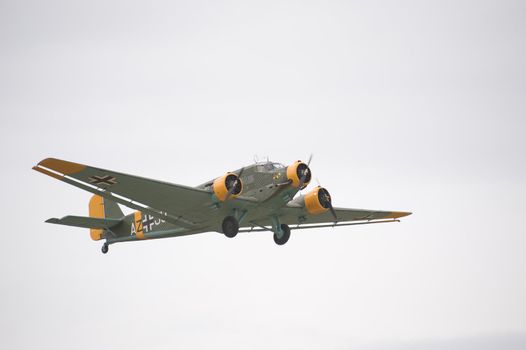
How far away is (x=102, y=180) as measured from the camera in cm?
2808

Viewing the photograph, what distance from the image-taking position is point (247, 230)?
34.1 metres

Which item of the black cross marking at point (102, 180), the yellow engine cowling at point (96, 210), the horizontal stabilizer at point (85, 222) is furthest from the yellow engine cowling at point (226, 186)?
the yellow engine cowling at point (96, 210)

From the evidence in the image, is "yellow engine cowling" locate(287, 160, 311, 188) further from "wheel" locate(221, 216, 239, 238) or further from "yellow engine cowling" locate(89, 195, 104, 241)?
"yellow engine cowling" locate(89, 195, 104, 241)

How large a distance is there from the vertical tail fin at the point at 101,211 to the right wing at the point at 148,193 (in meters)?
7.09

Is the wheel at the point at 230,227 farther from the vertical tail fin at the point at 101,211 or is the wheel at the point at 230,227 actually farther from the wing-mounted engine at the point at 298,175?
the vertical tail fin at the point at 101,211

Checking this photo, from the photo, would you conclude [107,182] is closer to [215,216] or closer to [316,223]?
[215,216]

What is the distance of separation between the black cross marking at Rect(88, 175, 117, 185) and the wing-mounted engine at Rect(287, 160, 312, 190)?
707 cm

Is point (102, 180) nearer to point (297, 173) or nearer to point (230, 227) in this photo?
point (230, 227)

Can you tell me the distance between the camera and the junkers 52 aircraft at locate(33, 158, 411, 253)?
28297 mm

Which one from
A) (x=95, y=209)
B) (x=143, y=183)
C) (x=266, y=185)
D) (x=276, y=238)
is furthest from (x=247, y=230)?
(x=95, y=209)

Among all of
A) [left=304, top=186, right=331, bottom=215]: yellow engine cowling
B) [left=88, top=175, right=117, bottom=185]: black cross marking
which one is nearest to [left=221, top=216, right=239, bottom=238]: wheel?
[left=304, top=186, right=331, bottom=215]: yellow engine cowling

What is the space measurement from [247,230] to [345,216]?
18.0 ft

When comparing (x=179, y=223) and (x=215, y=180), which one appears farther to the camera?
(x=179, y=223)

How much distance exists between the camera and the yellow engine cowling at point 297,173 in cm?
3036
